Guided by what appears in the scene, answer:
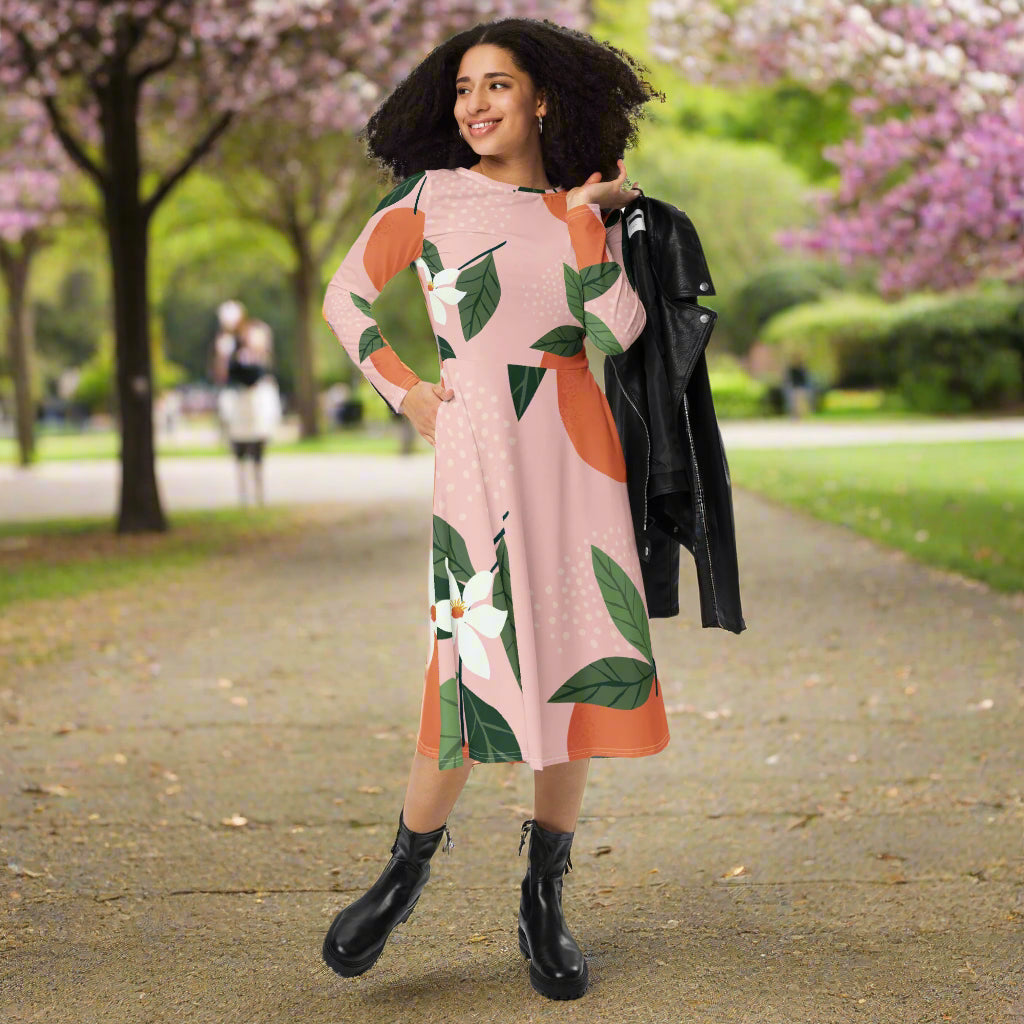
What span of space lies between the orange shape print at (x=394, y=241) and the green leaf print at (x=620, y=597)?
2.38ft

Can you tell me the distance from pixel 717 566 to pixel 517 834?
1.42m

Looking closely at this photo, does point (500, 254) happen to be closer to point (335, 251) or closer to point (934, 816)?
point (934, 816)

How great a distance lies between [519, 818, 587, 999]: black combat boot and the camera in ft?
9.41

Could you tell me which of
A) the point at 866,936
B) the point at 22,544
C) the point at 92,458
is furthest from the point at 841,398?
the point at 866,936

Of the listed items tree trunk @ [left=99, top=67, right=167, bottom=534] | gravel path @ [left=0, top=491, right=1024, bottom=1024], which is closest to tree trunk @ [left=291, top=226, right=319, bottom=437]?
tree trunk @ [left=99, top=67, right=167, bottom=534]

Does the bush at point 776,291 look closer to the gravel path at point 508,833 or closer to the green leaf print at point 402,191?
the gravel path at point 508,833

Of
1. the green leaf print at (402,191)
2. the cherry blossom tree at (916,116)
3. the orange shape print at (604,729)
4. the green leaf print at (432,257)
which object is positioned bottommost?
the orange shape print at (604,729)

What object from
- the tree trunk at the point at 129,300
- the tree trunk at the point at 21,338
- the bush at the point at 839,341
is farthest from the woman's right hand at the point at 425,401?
the bush at the point at 839,341

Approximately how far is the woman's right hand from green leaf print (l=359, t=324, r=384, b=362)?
0.42 feet

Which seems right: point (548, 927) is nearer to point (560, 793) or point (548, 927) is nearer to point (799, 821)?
point (560, 793)

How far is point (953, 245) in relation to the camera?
12.1m

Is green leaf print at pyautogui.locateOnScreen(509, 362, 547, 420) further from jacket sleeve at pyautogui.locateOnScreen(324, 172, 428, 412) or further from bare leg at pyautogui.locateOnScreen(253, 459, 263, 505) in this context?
bare leg at pyautogui.locateOnScreen(253, 459, 263, 505)

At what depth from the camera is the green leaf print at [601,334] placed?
9.08ft

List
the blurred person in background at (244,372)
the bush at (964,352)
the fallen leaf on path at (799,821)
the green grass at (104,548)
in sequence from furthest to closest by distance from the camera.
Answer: the bush at (964,352) < the blurred person in background at (244,372) < the green grass at (104,548) < the fallen leaf on path at (799,821)
